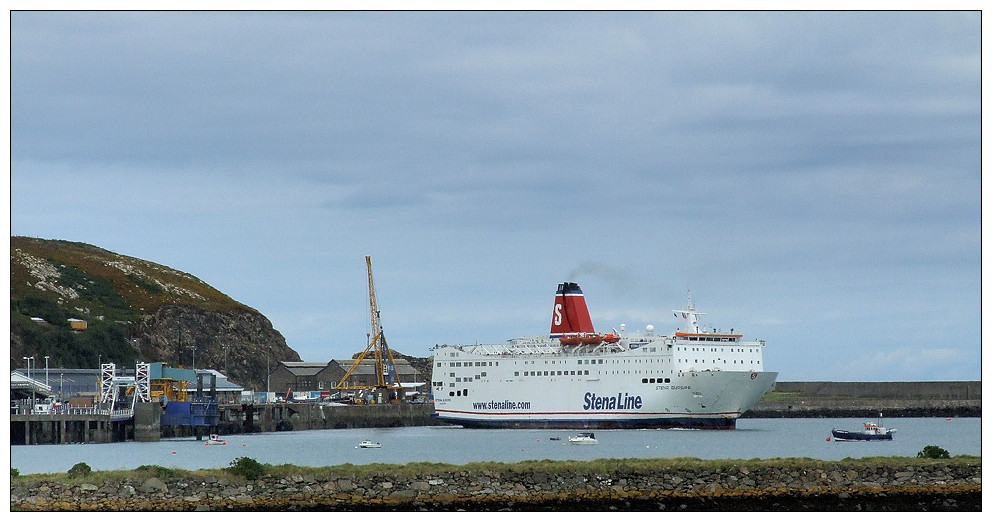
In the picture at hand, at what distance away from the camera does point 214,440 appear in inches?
2464

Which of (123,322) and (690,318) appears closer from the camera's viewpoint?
(690,318)

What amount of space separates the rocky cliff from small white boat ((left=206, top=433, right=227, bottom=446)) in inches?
1538

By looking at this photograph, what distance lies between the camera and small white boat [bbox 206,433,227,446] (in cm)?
6088

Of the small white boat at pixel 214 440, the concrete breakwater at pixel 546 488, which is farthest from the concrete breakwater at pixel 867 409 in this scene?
the concrete breakwater at pixel 546 488

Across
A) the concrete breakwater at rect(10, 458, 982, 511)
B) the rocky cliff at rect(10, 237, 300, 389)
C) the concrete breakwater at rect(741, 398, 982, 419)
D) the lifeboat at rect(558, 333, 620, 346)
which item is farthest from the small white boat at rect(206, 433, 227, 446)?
the concrete breakwater at rect(741, 398, 982, 419)

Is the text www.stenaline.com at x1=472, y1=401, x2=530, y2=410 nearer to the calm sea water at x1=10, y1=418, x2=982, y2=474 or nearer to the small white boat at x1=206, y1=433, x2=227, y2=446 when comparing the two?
the calm sea water at x1=10, y1=418, x2=982, y2=474

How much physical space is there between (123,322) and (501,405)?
5255cm

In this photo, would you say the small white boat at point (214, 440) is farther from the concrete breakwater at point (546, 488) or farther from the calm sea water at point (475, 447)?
the concrete breakwater at point (546, 488)

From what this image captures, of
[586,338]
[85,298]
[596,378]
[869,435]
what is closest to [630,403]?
[596,378]

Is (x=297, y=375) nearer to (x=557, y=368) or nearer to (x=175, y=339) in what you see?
(x=175, y=339)

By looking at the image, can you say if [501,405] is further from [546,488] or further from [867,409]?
[546,488]

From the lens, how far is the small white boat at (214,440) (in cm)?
6088

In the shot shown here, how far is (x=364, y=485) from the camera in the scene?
2769 centimetres

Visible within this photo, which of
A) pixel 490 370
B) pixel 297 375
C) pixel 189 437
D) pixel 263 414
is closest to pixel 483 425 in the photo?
pixel 490 370
